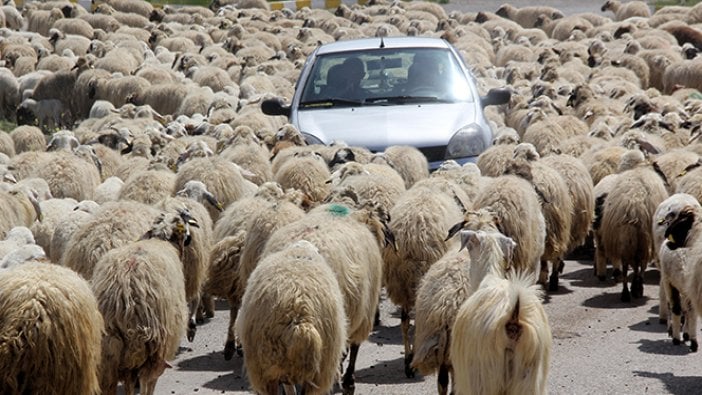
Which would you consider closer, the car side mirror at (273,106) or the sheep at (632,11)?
the car side mirror at (273,106)

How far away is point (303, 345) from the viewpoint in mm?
7480

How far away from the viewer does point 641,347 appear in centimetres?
1004

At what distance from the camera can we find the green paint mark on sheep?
30.8 ft

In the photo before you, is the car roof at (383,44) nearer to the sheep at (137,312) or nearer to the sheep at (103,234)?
the sheep at (103,234)

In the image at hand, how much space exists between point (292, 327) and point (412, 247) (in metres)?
2.51

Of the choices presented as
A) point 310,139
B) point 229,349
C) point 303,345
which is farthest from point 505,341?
point 310,139

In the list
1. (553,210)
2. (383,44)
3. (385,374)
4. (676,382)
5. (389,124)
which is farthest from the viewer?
(383,44)

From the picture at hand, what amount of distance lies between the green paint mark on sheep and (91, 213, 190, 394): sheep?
4.65 feet

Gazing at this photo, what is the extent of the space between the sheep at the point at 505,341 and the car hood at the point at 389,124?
21.9 ft

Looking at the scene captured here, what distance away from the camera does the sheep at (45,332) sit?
23.3 ft

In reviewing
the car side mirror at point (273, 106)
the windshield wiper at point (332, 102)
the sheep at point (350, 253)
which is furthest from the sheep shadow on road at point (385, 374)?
the car side mirror at point (273, 106)

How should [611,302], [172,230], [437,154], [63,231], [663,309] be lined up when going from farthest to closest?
[437,154] → [611,302] → [663,309] → [63,231] → [172,230]

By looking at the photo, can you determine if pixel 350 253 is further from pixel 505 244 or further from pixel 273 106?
pixel 273 106

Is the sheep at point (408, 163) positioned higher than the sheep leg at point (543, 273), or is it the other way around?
the sheep at point (408, 163)
